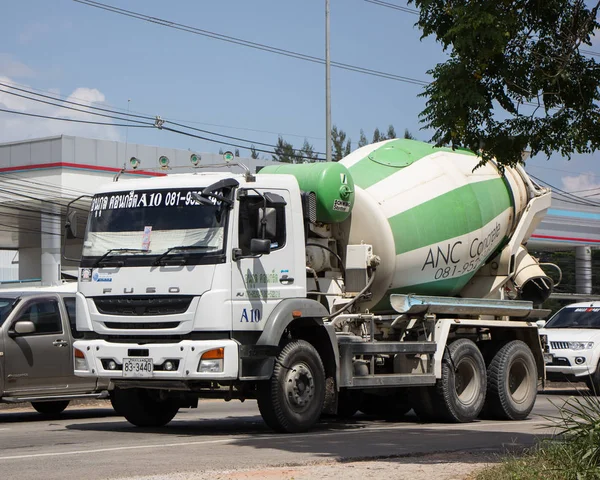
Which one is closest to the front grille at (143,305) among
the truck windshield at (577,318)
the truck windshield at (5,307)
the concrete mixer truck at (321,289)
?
the concrete mixer truck at (321,289)

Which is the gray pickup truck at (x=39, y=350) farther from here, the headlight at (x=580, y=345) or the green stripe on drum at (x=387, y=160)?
the headlight at (x=580, y=345)

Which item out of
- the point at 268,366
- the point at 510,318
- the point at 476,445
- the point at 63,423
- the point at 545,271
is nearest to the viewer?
the point at 476,445

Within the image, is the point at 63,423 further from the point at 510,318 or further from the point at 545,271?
the point at 545,271

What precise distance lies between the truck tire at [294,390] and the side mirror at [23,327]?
415 centimetres

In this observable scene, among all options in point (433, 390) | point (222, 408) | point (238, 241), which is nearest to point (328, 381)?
point (433, 390)

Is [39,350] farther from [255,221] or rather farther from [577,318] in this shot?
[577,318]

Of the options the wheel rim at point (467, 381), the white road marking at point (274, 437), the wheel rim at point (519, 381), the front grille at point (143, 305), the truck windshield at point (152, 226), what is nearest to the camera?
the white road marking at point (274, 437)

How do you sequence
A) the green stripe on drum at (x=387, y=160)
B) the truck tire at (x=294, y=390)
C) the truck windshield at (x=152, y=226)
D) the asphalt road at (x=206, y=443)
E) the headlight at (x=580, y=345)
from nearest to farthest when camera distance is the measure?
the asphalt road at (x=206, y=443), the truck windshield at (x=152, y=226), the truck tire at (x=294, y=390), the green stripe on drum at (x=387, y=160), the headlight at (x=580, y=345)

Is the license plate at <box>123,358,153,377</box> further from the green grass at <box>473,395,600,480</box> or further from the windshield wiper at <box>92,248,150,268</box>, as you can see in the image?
the green grass at <box>473,395,600,480</box>

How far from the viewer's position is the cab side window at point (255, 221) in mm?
11680

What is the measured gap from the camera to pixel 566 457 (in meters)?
7.85

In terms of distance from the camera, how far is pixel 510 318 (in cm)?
1588

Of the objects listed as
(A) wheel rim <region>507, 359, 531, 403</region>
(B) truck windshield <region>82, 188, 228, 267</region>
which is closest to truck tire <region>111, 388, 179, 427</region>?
(B) truck windshield <region>82, 188, 228, 267</region>

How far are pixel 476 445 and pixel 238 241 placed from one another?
3.45 meters
